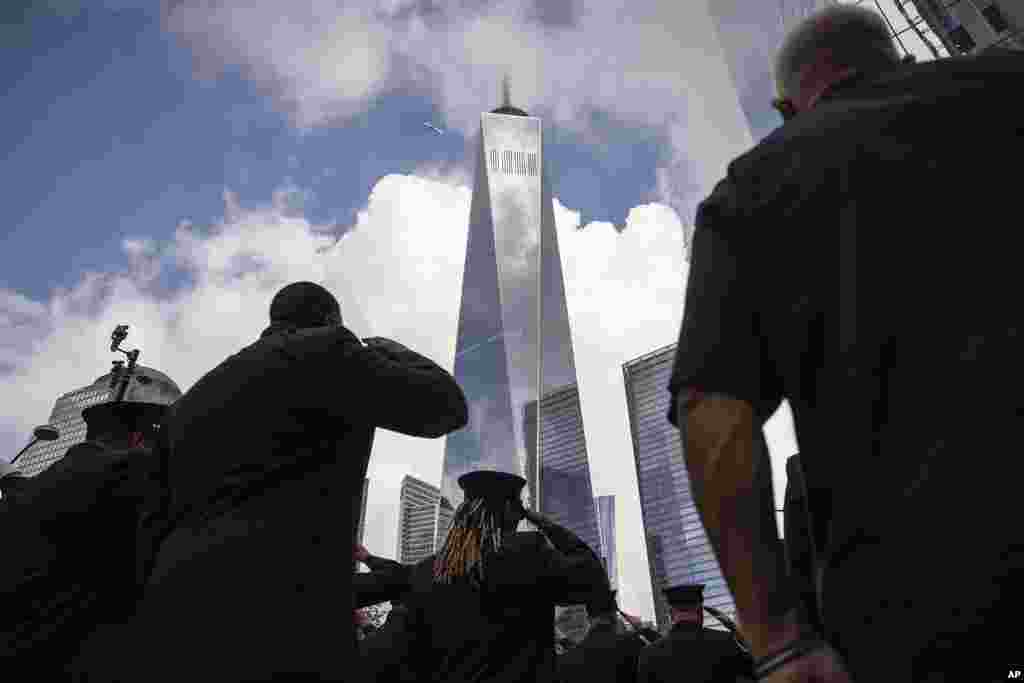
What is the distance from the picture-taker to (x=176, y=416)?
8.30ft

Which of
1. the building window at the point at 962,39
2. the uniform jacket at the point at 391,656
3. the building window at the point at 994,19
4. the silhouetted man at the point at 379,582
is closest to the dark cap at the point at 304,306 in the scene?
the silhouetted man at the point at 379,582

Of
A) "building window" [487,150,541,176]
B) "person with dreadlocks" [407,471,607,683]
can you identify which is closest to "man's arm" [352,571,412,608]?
"person with dreadlocks" [407,471,607,683]

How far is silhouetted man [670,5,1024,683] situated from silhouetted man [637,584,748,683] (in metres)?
4.85

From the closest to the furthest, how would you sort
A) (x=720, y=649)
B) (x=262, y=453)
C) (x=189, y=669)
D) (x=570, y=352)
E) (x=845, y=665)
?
(x=845, y=665) < (x=189, y=669) < (x=262, y=453) < (x=720, y=649) < (x=570, y=352)

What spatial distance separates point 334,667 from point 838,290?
158 centimetres

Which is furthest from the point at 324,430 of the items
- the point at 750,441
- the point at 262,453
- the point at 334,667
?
the point at 750,441

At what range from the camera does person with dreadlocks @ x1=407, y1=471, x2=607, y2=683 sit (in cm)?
410

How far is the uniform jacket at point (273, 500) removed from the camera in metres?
1.99

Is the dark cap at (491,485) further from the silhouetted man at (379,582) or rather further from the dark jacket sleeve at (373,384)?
the dark jacket sleeve at (373,384)

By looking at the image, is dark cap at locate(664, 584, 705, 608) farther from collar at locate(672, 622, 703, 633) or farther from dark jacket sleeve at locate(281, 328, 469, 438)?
dark jacket sleeve at locate(281, 328, 469, 438)

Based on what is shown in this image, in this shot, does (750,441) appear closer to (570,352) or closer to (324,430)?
(324,430)

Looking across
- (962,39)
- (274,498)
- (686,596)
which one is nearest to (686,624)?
(686,596)

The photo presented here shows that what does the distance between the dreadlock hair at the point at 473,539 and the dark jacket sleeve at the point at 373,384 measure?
1.92 meters

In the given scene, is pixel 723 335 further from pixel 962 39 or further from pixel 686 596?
pixel 962 39
